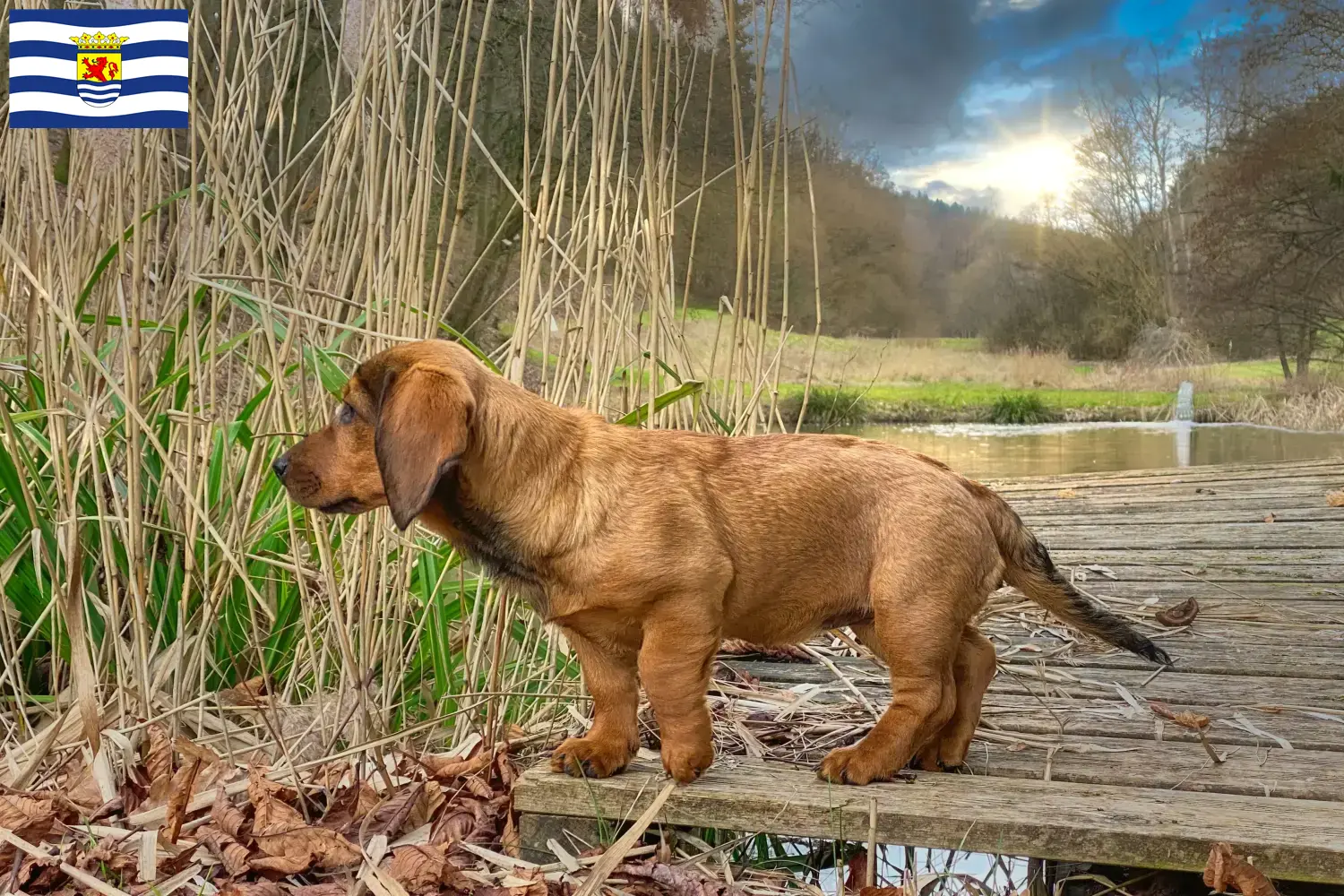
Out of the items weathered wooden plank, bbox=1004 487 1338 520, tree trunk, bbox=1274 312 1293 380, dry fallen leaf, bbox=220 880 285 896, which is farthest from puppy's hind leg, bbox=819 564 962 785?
tree trunk, bbox=1274 312 1293 380

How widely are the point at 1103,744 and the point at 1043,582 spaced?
0.52 m

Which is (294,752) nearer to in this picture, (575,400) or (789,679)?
(575,400)

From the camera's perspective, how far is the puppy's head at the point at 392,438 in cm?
179

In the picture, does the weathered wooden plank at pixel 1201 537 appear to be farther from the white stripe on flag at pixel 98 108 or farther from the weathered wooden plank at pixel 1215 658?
the white stripe on flag at pixel 98 108

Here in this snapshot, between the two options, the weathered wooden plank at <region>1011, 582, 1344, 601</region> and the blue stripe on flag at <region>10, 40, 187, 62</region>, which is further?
the weathered wooden plank at <region>1011, 582, 1344, 601</region>

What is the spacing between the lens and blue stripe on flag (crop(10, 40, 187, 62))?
282 cm

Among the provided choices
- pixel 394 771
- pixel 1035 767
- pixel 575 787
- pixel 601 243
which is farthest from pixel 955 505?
pixel 394 771

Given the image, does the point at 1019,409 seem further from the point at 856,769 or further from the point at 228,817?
the point at 228,817

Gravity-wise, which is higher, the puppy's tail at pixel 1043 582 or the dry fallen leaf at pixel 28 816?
the puppy's tail at pixel 1043 582

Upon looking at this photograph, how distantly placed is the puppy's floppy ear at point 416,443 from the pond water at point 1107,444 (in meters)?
7.95

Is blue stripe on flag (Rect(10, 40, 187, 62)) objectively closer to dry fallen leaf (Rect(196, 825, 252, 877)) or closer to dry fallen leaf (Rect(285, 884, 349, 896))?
dry fallen leaf (Rect(196, 825, 252, 877))

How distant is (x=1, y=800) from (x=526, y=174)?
5.78 ft

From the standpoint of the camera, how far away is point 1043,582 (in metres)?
2.31

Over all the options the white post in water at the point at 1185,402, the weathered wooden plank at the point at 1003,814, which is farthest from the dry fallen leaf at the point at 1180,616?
the white post in water at the point at 1185,402
